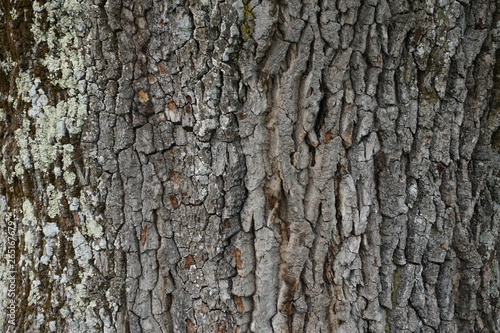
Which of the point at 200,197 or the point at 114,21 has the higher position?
the point at 114,21

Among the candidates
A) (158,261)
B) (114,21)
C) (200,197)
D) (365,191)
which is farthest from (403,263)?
(114,21)

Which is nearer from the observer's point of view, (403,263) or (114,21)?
(114,21)

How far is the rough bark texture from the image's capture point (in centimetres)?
147

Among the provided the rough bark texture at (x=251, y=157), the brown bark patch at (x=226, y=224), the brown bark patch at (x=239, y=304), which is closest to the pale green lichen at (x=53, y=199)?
the rough bark texture at (x=251, y=157)

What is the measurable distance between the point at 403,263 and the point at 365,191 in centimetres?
31

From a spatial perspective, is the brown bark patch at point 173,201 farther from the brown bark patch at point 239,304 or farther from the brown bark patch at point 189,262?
the brown bark patch at point 239,304

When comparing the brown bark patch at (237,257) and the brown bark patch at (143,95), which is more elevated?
the brown bark patch at (143,95)

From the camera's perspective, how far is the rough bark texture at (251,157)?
4.83 ft

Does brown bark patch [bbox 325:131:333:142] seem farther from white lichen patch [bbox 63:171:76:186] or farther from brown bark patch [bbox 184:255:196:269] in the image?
white lichen patch [bbox 63:171:76:186]

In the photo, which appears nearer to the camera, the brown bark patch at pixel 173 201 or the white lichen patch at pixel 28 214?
the brown bark patch at pixel 173 201

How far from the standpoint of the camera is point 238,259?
1.53 m

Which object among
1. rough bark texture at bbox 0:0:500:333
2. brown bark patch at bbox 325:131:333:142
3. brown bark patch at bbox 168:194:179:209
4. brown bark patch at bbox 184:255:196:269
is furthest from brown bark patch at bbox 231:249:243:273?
brown bark patch at bbox 325:131:333:142

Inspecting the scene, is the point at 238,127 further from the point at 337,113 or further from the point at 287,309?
the point at 287,309

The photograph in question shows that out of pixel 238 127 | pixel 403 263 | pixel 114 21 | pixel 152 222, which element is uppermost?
pixel 114 21
